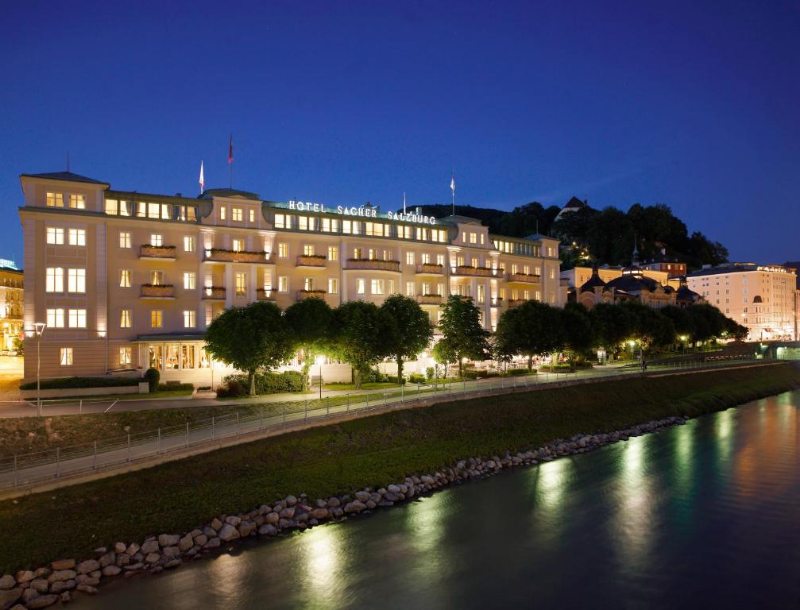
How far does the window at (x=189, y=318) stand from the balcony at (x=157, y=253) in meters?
5.06

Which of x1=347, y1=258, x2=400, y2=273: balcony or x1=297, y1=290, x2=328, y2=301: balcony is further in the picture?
x1=347, y1=258, x2=400, y2=273: balcony

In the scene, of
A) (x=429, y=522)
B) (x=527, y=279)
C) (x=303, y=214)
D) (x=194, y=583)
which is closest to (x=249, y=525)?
(x=194, y=583)

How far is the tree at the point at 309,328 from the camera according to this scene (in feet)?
165

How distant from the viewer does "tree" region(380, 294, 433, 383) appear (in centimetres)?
5409

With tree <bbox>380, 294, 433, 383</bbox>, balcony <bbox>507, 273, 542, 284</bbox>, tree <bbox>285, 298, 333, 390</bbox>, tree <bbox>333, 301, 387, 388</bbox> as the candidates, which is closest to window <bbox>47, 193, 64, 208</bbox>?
tree <bbox>285, 298, 333, 390</bbox>

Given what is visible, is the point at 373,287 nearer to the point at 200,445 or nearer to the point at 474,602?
the point at 200,445

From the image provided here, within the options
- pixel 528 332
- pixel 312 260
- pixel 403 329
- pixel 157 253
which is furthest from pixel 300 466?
pixel 528 332

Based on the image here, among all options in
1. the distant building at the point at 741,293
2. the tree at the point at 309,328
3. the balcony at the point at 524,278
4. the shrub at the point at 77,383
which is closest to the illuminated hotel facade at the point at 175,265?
the shrub at the point at 77,383

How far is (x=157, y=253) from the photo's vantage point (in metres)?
54.8

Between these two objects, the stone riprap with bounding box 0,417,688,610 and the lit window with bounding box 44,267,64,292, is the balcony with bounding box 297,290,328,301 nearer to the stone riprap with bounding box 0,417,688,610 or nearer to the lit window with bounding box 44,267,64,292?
the lit window with bounding box 44,267,64,292

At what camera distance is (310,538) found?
1046 inches

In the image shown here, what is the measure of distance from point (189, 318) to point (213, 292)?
3.23 meters

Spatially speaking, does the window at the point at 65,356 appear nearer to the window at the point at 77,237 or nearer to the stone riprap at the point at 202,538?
the window at the point at 77,237

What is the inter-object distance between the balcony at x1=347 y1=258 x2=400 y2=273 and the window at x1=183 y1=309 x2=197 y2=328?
1669 cm
